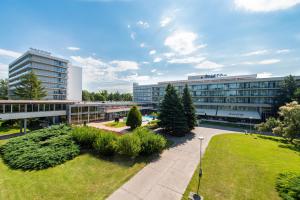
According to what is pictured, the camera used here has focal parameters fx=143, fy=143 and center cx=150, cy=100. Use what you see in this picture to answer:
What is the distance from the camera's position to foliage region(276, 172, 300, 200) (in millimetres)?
9395

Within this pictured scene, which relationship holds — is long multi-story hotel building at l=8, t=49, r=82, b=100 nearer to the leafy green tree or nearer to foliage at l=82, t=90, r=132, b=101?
foliage at l=82, t=90, r=132, b=101

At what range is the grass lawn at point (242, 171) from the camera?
10.5 m

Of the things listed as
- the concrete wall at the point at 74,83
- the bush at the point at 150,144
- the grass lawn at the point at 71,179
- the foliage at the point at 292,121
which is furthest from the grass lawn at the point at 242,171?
the concrete wall at the point at 74,83

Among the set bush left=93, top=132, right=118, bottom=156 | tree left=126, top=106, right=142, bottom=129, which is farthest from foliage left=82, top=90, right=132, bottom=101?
bush left=93, top=132, right=118, bottom=156

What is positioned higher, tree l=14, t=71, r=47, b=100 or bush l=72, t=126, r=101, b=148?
tree l=14, t=71, r=47, b=100

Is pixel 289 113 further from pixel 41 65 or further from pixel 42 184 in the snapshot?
pixel 41 65

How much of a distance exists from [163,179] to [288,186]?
9.00m

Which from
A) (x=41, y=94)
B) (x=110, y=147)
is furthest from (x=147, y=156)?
(x=41, y=94)

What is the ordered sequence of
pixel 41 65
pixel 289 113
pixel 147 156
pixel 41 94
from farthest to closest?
pixel 41 65, pixel 41 94, pixel 289 113, pixel 147 156

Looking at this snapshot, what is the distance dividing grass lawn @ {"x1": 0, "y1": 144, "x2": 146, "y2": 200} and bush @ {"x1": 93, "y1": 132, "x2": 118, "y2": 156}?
3.41 feet

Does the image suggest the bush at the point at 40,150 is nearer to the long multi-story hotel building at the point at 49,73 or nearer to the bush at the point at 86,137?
the bush at the point at 86,137

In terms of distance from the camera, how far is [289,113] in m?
23.2

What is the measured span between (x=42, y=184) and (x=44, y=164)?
124 inches

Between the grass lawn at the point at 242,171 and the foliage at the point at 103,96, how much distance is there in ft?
246
